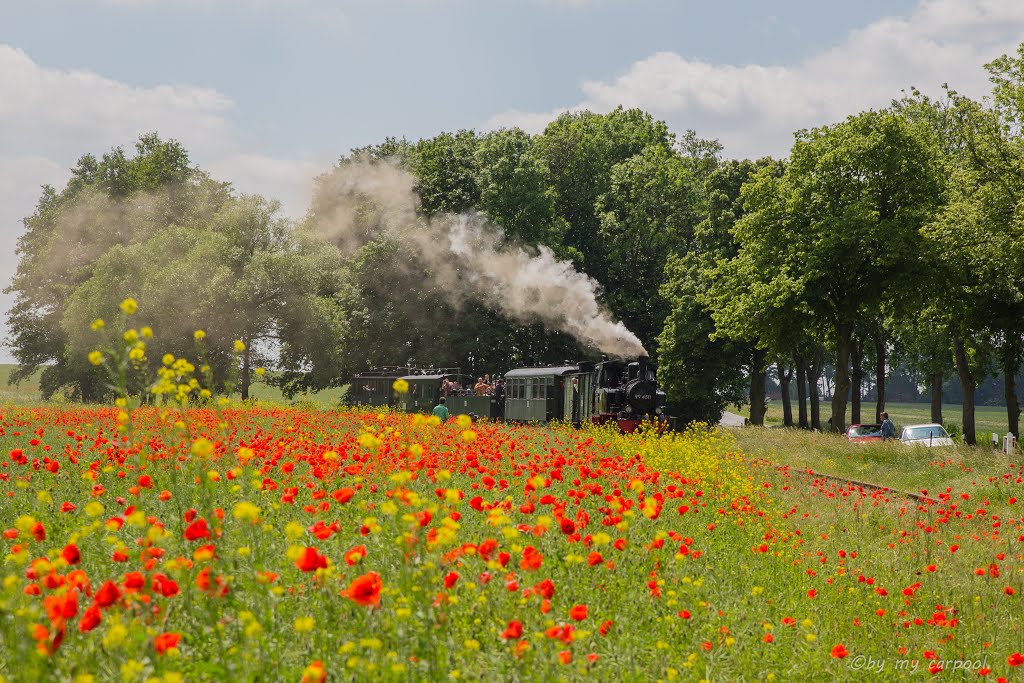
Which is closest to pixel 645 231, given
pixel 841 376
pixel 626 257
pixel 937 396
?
pixel 626 257

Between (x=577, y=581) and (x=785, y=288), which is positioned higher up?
(x=785, y=288)

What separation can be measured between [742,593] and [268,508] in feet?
12.7

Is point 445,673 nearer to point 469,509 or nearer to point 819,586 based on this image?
point 469,509

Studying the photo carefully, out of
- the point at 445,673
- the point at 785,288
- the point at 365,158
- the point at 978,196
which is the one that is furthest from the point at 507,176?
the point at 445,673

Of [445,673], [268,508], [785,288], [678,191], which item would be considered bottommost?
[445,673]

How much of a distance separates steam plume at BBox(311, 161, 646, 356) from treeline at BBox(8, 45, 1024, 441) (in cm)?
37

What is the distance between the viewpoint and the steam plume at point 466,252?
43281 mm

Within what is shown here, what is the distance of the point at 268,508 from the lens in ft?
24.2

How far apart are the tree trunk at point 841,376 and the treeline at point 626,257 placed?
0.35 ft

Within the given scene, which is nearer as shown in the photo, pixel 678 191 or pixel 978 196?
pixel 978 196

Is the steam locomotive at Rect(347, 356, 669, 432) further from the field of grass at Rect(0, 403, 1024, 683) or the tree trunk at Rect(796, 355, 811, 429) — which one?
the tree trunk at Rect(796, 355, 811, 429)

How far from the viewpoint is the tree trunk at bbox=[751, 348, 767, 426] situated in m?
45.5

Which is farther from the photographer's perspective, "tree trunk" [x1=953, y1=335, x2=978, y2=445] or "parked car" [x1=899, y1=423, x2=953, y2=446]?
"tree trunk" [x1=953, y1=335, x2=978, y2=445]

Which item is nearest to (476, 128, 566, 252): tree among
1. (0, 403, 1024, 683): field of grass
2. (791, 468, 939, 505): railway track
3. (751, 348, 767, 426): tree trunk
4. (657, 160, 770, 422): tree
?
(657, 160, 770, 422): tree
